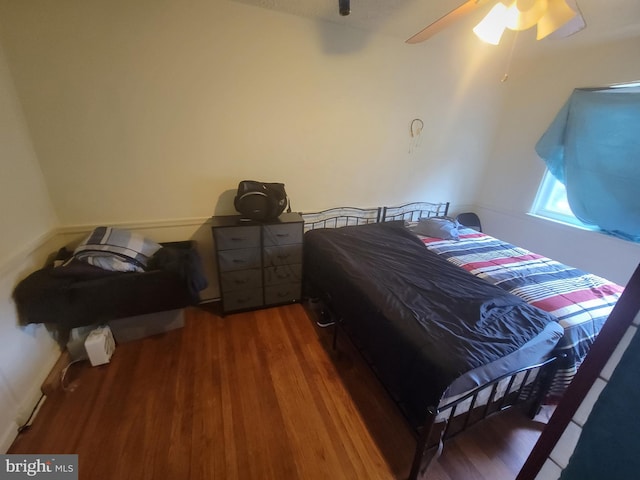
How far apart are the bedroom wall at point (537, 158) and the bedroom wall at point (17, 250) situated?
4062 millimetres

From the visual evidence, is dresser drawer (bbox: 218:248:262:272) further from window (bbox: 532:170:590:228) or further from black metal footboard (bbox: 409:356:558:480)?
window (bbox: 532:170:590:228)

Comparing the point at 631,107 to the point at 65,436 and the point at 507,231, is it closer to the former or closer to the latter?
the point at 507,231

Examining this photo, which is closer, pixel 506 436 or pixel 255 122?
pixel 506 436

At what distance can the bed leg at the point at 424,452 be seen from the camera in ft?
3.54

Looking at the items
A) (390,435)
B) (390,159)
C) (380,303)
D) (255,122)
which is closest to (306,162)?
(255,122)

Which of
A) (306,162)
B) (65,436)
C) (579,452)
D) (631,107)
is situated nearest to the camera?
(579,452)

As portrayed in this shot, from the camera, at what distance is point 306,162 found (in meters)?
2.39

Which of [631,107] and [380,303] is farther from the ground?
[631,107]

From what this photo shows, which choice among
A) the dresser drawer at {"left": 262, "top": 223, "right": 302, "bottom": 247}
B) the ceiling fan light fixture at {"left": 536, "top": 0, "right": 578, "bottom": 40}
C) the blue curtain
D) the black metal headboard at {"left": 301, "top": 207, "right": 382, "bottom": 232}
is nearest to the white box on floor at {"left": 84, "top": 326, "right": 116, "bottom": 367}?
the dresser drawer at {"left": 262, "top": 223, "right": 302, "bottom": 247}

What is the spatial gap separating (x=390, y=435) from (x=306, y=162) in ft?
6.76

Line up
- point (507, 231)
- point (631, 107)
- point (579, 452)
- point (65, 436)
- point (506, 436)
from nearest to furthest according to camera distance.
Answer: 1. point (579, 452)
2. point (65, 436)
3. point (506, 436)
4. point (631, 107)
5. point (507, 231)

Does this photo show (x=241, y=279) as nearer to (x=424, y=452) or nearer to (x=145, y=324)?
(x=145, y=324)

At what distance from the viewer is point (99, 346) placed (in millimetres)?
1672

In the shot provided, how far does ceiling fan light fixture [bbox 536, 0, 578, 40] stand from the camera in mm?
1217
